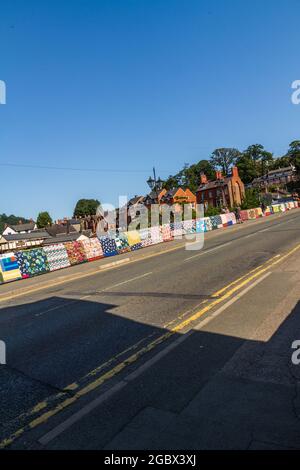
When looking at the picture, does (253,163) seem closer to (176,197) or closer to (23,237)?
(176,197)

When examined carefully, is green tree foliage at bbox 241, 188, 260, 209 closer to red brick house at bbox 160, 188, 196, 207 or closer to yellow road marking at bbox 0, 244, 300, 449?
red brick house at bbox 160, 188, 196, 207

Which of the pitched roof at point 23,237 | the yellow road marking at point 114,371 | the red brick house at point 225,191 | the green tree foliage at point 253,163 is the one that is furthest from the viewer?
the green tree foliage at point 253,163

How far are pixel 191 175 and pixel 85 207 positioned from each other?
191 feet

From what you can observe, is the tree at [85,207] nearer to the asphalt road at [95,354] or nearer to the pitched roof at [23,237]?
the pitched roof at [23,237]

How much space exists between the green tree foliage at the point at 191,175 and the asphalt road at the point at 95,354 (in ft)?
442

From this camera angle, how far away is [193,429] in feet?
12.4

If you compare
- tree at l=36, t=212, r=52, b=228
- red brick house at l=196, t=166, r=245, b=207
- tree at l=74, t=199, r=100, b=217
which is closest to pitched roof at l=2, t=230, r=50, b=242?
red brick house at l=196, t=166, r=245, b=207

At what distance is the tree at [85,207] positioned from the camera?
17175 cm

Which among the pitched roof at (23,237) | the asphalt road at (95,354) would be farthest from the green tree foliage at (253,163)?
the asphalt road at (95,354)

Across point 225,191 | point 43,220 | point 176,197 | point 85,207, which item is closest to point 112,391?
point 176,197

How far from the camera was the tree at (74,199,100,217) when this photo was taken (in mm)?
171750

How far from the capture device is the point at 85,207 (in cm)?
17412
